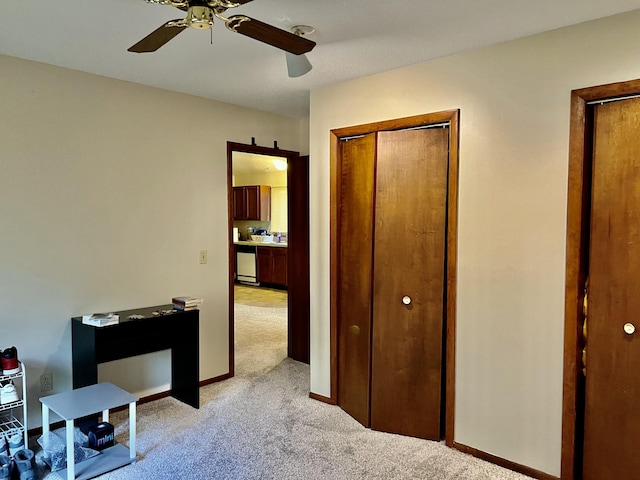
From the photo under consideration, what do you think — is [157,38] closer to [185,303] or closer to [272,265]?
[185,303]

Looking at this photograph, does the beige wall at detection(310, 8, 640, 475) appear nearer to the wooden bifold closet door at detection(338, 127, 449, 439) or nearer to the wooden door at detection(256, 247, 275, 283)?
the wooden bifold closet door at detection(338, 127, 449, 439)

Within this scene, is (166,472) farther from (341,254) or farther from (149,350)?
(341,254)

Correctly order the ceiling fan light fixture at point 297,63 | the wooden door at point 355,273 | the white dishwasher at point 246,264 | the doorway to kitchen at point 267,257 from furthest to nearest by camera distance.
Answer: the white dishwasher at point 246,264
the doorway to kitchen at point 267,257
the wooden door at point 355,273
the ceiling fan light fixture at point 297,63

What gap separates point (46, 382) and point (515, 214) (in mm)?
3069

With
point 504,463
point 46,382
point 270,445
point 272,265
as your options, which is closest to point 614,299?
point 504,463

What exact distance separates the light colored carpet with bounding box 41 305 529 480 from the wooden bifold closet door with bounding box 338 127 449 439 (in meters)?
0.24

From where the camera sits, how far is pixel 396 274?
9.80ft

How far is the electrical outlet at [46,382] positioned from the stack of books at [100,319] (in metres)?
0.41

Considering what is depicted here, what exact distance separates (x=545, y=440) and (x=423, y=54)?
7.43 ft

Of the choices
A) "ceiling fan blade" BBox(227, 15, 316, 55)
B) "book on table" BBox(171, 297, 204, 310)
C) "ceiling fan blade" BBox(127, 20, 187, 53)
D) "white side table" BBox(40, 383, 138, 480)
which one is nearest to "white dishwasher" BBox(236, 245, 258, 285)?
"book on table" BBox(171, 297, 204, 310)

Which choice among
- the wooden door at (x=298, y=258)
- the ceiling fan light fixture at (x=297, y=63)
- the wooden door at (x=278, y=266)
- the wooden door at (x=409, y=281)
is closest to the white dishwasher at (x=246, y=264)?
the wooden door at (x=278, y=266)

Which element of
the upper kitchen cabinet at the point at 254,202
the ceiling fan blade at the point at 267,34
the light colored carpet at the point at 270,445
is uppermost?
the ceiling fan blade at the point at 267,34

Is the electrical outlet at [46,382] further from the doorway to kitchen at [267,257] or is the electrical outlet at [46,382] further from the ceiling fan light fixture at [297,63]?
the ceiling fan light fixture at [297,63]

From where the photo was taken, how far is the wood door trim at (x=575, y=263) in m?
2.29
